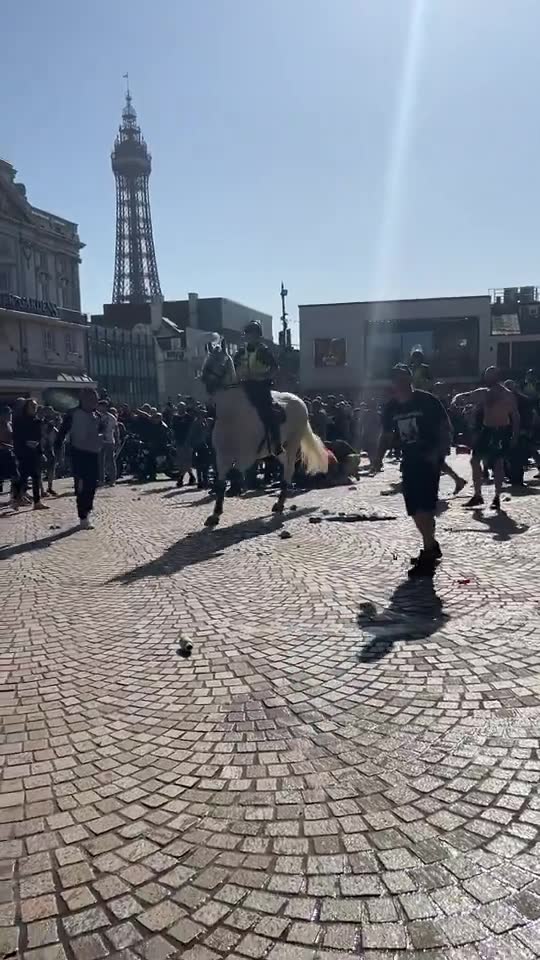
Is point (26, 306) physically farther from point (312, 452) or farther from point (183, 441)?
point (312, 452)

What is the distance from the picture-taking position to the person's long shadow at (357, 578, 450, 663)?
15.6 feet

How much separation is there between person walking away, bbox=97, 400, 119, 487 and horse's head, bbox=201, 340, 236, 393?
657 centimetres

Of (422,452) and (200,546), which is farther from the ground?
(422,452)

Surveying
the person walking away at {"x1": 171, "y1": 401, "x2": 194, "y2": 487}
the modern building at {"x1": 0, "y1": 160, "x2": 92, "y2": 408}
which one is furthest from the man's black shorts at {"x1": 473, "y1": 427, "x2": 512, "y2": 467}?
the modern building at {"x1": 0, "y1": 160, "x2": 92, "y2": 408}

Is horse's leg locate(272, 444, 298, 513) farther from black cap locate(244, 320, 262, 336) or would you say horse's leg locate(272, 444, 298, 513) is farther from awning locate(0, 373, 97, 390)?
awning locate(0, 373, 97, 390)

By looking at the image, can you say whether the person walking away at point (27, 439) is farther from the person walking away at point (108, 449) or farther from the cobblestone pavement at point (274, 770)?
the cobblestone pavement at point (274, 770)

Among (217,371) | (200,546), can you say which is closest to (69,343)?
(217,371)

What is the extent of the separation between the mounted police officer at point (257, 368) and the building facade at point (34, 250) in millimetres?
47933

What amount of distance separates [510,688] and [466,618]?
1.34 metres

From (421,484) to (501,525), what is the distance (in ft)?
10.2

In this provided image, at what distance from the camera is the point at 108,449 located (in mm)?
17438

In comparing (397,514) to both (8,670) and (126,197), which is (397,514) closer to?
(8,670)

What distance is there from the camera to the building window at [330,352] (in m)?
49.2

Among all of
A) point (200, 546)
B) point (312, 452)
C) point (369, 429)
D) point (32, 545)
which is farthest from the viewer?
point (369, 429)
